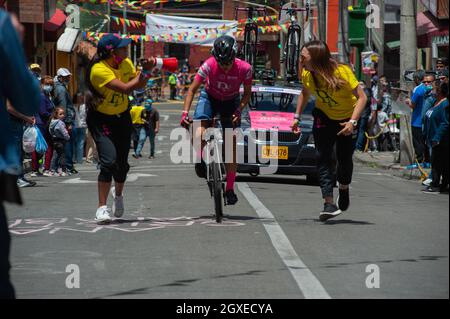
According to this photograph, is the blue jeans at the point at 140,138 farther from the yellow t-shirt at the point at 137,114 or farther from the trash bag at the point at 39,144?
the trash bag at the point at 39,144

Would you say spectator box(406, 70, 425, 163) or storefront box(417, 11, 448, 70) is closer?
spectator box(406, 70, 425, 163)

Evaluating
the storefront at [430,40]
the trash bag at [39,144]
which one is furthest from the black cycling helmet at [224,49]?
the storefront at [430,40]

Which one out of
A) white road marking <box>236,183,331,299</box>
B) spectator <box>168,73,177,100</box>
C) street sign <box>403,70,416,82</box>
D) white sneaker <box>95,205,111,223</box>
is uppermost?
spectator <box>168,73,177,100</box>

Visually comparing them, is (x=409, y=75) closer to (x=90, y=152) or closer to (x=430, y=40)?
(x=90, y=152)

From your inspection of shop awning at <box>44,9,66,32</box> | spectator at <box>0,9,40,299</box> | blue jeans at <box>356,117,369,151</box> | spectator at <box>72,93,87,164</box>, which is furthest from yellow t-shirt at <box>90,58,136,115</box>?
shop awning at <box>44,9,66,32</box>

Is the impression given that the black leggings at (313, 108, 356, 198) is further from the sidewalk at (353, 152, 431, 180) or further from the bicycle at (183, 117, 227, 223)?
the sidewalk at (353, 152, 431, 180)

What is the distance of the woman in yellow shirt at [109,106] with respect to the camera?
1139cm

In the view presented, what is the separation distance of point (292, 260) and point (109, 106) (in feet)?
10.4

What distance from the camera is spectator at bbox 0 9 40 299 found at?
501 centimetres

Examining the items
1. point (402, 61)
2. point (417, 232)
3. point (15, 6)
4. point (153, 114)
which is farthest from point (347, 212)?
point (15, 6)

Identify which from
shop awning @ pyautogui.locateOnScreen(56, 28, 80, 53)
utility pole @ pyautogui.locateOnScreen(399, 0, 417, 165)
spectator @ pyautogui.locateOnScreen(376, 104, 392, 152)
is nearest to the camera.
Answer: utility pole @ pyautogui.locateOnScreen(399, 0, 417, 165)

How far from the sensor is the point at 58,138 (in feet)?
69.9

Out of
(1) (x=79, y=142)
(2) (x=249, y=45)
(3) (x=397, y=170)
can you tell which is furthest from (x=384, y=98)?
(1) (x=79, y=142)

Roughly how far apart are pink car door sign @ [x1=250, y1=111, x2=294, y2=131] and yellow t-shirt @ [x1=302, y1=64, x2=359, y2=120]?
6.45 metres
